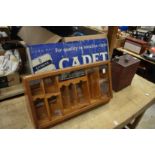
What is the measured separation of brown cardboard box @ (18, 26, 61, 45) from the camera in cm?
91

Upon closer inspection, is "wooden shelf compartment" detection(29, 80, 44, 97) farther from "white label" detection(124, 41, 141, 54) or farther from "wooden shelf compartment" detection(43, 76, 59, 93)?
"white label" detection(124, 41, 141, 54)

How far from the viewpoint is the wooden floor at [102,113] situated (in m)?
0.78

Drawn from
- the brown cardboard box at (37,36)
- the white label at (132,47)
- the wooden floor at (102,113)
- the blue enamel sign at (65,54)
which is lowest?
the wooden floor at (102,113)

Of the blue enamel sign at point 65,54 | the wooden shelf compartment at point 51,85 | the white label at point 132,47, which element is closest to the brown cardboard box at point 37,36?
the blue enamel sign at point 65,54

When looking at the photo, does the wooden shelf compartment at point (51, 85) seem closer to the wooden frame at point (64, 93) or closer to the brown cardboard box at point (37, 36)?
the wooden frame at point (64, 93)

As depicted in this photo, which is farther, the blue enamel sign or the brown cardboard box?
the brown cardboard box

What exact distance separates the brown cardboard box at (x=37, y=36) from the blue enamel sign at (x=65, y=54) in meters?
0.09

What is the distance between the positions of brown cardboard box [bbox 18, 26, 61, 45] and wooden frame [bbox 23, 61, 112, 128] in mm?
265

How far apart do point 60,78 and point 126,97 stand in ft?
1.71

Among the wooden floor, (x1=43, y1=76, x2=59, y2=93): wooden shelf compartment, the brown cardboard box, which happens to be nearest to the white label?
the wooden floor

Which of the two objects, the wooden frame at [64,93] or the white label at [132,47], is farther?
the white label at [132,47]
